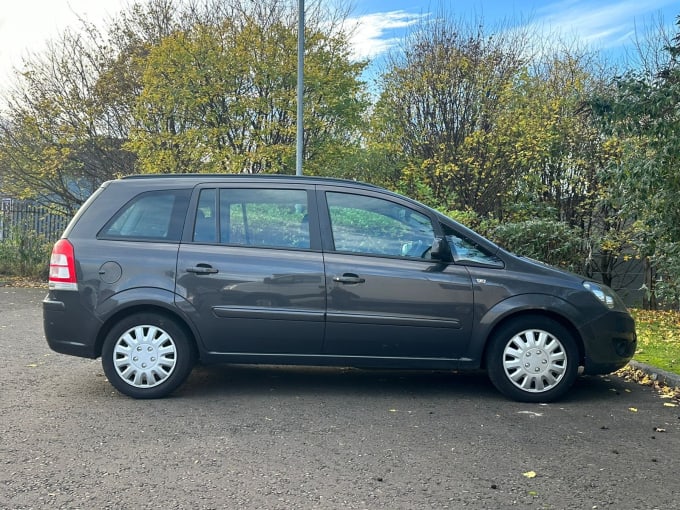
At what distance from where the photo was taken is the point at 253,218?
5.61 m

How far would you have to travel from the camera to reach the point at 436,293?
17.7 ft

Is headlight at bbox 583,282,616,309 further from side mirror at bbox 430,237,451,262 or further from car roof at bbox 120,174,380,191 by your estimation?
car roof at bbox 120,174,380,191

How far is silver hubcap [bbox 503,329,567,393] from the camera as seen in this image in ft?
17.7

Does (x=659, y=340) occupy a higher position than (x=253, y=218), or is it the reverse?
(x=253, y=218)

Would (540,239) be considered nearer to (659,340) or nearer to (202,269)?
(659,340)

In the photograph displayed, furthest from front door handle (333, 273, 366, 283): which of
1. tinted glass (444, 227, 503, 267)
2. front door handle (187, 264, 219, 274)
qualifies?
front door handle (187, 264, 219, 274)

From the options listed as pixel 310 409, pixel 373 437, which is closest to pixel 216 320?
pixel 310 409

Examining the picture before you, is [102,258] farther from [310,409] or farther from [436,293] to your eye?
[436,293]

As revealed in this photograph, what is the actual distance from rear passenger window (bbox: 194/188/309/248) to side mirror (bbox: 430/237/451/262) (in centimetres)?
107

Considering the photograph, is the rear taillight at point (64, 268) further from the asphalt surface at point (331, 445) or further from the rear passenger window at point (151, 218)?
the asphalt surface at point (331, 445)

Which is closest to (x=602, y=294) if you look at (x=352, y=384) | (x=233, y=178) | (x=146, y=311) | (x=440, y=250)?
(x=440, y=250)

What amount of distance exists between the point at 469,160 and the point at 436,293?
1109 cm

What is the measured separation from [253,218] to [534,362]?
2.67m

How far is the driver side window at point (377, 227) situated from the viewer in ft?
18.2
